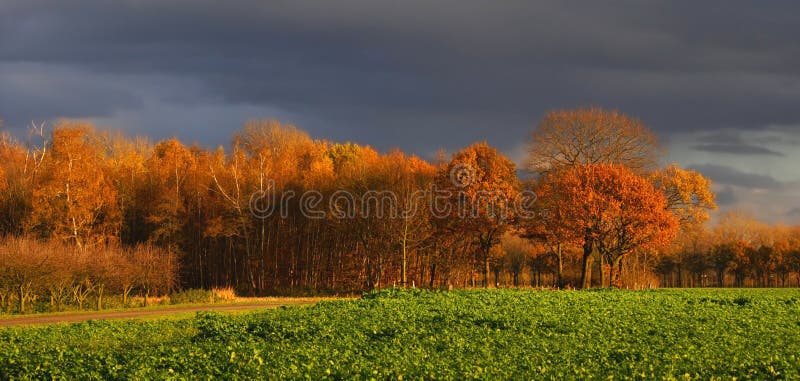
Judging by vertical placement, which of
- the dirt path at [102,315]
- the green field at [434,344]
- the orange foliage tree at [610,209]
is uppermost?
the orange foliage tree at [610,209]

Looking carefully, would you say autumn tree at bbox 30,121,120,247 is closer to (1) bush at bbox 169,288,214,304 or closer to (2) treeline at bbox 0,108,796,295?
(2) treeline at bbox 0,108,796,295

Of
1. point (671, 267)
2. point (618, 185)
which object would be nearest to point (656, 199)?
point (618, 185)

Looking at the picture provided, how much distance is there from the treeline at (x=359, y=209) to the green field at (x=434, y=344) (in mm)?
27540

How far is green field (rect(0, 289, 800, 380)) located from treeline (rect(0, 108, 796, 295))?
2754cm

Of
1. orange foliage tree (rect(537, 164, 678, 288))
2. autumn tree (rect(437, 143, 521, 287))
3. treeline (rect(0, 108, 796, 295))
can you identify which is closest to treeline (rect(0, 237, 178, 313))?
treeline (rect(0, 108, 796, 295))

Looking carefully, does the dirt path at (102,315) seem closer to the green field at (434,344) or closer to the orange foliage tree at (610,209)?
the green field at (434,344)

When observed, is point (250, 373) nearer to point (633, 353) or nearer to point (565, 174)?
point (633, 353)

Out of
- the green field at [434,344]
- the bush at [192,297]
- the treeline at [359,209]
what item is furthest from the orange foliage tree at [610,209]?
the bush at [192,297]

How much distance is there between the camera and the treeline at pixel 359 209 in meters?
64.6

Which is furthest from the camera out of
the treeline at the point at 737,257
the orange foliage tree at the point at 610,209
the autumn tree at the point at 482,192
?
the treeline at the point at 737,257

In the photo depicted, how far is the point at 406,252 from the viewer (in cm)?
7025

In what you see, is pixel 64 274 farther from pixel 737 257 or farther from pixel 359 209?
pixel 737 257

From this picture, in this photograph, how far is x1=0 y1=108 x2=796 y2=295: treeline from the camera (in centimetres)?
6462

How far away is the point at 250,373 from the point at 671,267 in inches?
4454
